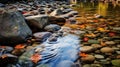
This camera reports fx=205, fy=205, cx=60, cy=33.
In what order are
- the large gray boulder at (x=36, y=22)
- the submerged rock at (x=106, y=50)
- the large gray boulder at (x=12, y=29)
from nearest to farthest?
the submerged rock at (x=106, y=50) < the large gray boulder at (x=12, y=29) < the large gray boulder at (x=36, y=22)

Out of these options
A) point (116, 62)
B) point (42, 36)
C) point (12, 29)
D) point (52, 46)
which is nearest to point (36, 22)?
point (42, 36)

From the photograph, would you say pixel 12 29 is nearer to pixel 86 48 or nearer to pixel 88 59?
pixel 86 48

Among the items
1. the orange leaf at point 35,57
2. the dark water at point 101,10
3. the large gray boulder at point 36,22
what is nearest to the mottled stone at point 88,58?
the orange leaf at point 35,57

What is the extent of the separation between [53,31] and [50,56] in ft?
6.43

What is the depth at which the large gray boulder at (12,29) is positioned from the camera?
426 cm

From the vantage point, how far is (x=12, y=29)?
14.5 ft

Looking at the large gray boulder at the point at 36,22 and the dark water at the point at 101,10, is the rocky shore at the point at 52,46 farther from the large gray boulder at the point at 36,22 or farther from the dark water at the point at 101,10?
the dark water at the point at 101,10

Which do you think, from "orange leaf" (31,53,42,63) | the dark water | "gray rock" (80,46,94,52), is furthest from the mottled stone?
the dark water

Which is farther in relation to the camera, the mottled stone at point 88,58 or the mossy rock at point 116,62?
the mottled stone at point 88,58

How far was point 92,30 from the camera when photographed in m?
5.80

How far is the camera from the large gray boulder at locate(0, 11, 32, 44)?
4262 millimetres

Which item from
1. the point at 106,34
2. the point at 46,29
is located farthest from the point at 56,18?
the point at 106,34

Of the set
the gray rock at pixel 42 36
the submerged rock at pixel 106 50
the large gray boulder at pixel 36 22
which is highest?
the large gray boulder at pixel 36 22

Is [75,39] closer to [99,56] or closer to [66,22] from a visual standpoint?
[99,56]
